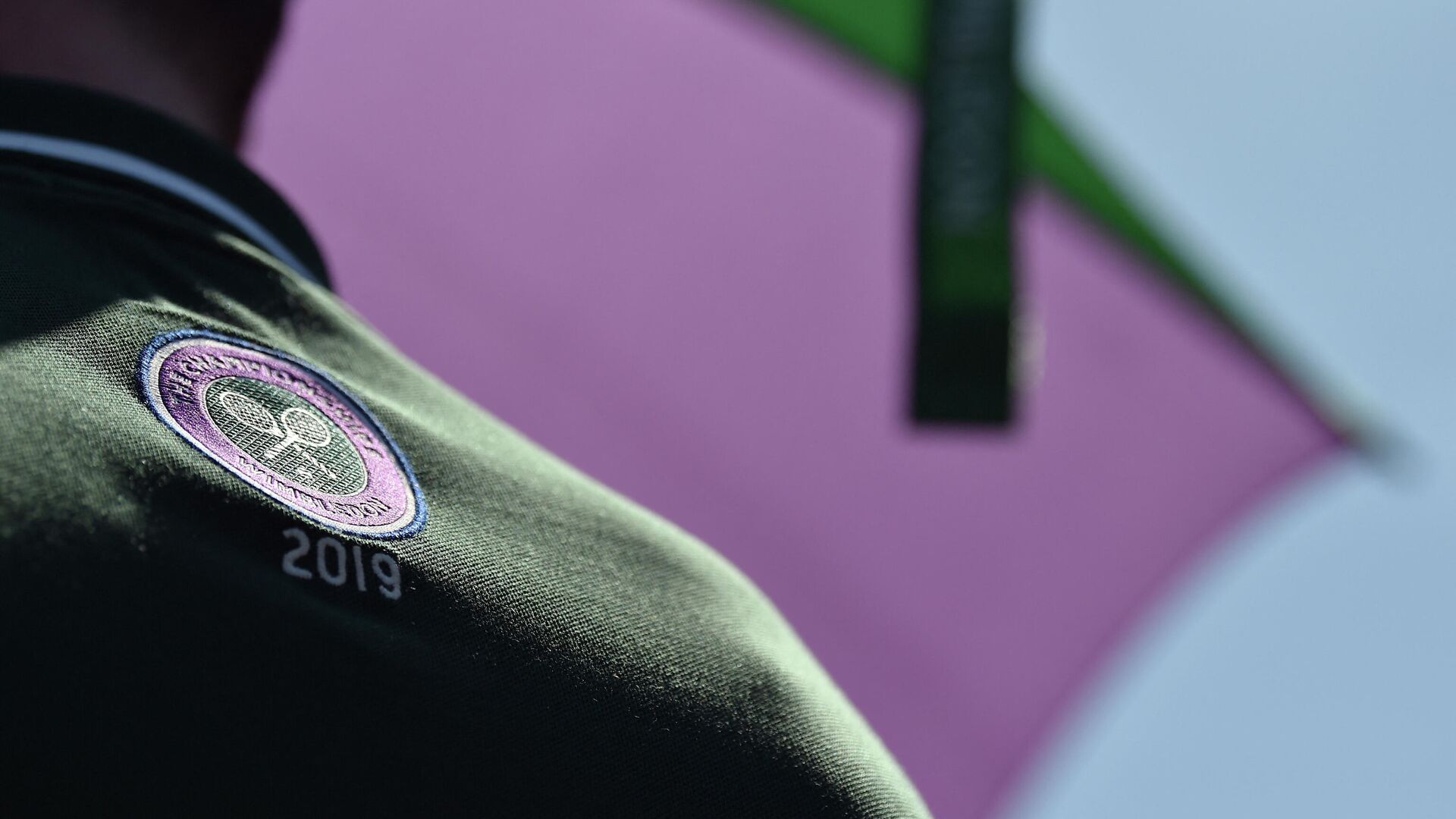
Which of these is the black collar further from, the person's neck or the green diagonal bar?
the green diagonal bar

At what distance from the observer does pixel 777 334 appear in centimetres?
199

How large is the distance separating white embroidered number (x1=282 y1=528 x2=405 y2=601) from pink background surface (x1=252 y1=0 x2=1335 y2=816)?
1.26m

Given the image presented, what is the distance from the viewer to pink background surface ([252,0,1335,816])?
67.4 inches

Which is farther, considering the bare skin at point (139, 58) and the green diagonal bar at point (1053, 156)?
the green diagonal bar at point (1053, 156)

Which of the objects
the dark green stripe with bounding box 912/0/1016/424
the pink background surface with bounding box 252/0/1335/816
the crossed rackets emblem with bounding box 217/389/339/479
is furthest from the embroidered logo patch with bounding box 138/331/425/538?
the pink background surface with bounding box 252/0/1335/816

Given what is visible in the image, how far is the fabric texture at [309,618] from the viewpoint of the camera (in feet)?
1.18

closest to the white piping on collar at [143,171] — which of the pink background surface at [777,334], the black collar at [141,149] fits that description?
the black collar at [141,149]

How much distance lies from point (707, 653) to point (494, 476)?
0.34 feet

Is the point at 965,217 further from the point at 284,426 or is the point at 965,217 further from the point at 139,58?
the point at 284,426

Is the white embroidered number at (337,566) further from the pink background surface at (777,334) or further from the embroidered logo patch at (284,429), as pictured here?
the pink background surface at (777,334)

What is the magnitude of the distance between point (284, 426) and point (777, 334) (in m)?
1.55

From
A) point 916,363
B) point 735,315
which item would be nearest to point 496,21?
point 735,315

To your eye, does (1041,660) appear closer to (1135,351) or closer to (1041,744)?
(1041,744)

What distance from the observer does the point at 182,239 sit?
497mm
